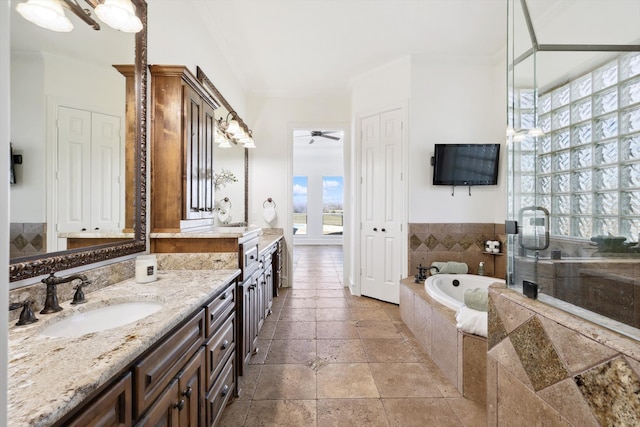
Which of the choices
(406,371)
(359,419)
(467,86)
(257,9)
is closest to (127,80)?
(257,9)

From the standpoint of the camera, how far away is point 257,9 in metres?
2.50

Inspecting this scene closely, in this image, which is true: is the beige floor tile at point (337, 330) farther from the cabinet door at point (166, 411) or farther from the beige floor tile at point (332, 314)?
the cabinet door at point (166, 411)

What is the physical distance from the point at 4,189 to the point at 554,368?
158 cm

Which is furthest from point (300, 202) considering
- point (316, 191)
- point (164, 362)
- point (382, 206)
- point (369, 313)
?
point (164, 362)

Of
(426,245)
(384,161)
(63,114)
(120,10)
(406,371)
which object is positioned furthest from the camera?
(384,161)

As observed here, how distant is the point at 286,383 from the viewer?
76.7 inches

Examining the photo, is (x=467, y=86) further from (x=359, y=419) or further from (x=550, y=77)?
(x=359, y=419)

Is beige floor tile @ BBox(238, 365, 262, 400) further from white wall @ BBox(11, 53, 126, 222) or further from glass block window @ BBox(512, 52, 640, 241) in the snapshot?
glass block window @ BBox(512, 52, 640, 241)

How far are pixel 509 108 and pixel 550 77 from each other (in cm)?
42

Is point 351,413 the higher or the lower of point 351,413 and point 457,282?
the lower

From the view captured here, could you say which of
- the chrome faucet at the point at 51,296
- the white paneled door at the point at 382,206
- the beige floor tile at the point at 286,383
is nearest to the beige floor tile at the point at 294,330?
the beige floor tile at the point at 286,383

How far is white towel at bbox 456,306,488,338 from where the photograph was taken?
1817 mm

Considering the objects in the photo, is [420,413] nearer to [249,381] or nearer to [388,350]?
[388,350]

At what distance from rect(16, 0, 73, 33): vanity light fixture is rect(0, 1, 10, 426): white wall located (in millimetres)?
907
